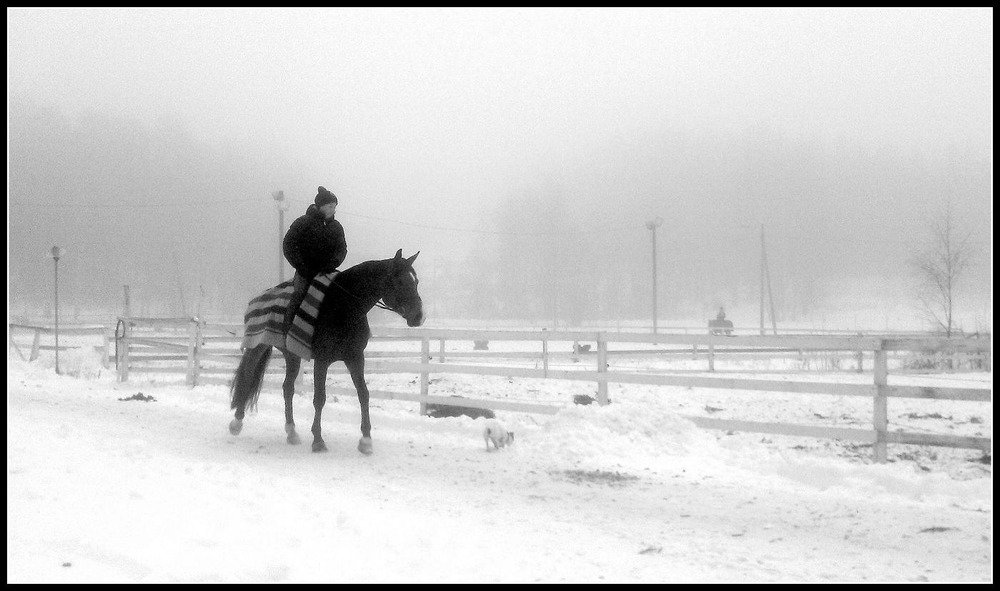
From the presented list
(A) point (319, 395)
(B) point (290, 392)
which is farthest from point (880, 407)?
(B) point (290, 392)

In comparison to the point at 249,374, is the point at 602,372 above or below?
below

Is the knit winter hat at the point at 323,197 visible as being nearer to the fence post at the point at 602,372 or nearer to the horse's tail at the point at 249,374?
the horse's tail at the point at 249,374

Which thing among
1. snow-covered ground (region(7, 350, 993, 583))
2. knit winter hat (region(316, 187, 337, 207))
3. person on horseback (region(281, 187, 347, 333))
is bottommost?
snow-covered ground (region(7, 350, 993, 583))

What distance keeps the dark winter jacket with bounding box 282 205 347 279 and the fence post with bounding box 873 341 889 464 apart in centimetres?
556

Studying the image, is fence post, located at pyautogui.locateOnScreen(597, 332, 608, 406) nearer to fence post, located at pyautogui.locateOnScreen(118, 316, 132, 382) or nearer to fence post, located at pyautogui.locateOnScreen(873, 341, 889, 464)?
fence post, located at pyautogui.locateOnScreen(873, 341, 889, 464)

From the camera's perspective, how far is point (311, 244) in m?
6.85

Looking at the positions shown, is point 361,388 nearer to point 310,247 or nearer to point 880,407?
point 310,247

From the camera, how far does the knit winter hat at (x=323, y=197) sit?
7.02 metres

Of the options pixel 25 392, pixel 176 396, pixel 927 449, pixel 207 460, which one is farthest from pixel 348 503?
pixel 25 392

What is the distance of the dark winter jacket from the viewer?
682cm

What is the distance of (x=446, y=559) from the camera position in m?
3.78

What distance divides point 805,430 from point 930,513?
2339mm

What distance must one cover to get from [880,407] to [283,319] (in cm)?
599

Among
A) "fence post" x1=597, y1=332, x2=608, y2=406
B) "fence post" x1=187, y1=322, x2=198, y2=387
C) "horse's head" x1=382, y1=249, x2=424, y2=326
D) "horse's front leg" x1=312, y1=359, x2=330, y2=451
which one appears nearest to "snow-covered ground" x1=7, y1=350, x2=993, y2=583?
"horse's front leg" x1=312, y1=359, x2=330, y2=451
